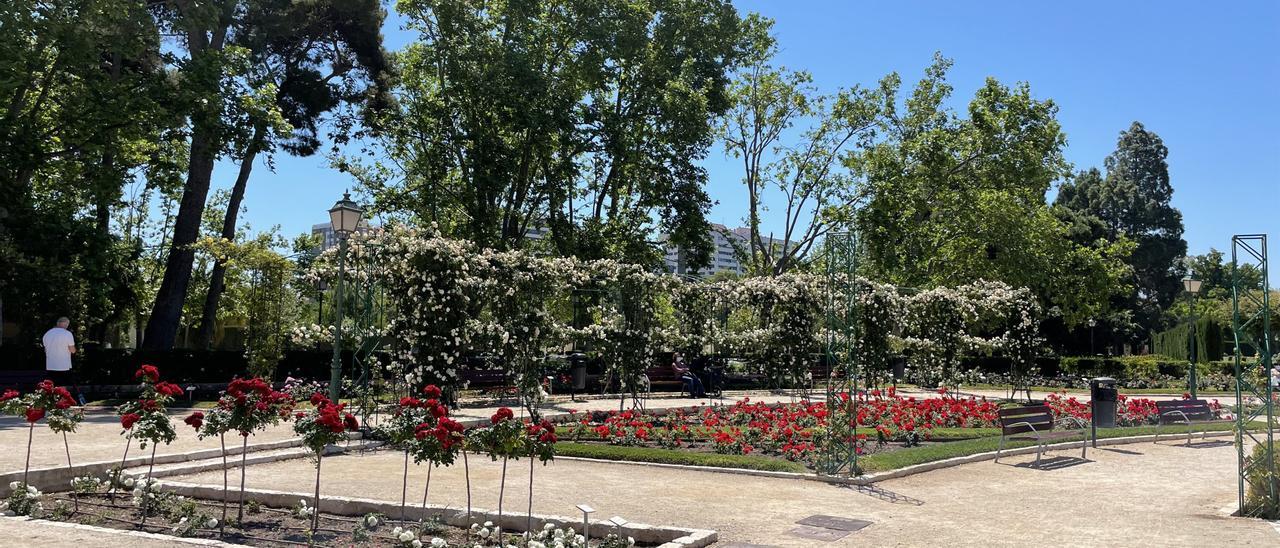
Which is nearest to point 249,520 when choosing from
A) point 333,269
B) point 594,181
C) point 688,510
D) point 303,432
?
point 303,432

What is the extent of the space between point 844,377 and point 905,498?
96.9 inches

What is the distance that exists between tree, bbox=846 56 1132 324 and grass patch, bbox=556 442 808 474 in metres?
22.1

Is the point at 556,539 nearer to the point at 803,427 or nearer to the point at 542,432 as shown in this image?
the point at 542,432

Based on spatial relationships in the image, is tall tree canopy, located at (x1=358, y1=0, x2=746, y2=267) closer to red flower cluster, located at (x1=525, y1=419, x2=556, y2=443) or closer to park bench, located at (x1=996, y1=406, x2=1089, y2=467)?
park bench, located at (x1=996, y1=406, x2=1089, y2=467)

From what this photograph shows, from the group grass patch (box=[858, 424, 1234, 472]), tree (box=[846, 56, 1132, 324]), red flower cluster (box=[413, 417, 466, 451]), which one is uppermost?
tree (box=[846, 56, 1132, 324])

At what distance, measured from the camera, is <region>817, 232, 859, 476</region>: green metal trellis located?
34.2 feet

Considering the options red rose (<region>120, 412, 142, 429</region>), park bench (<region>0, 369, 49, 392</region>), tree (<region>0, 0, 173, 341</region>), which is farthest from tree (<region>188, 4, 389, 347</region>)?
red rose (<region>120, 412, 142, 429</region>)

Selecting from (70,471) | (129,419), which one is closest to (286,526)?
(129,419)

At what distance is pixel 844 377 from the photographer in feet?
37.7

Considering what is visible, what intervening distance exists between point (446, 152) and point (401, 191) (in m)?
3.83

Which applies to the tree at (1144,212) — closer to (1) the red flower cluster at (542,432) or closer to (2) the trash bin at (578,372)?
(2) the trash bin at (578,372)

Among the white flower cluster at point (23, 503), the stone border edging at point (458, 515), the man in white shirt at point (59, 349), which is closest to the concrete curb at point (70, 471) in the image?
the white flower cluster at point (23, 503)

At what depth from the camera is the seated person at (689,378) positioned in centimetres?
2328

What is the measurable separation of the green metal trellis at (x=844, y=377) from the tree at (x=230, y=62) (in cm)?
1596
